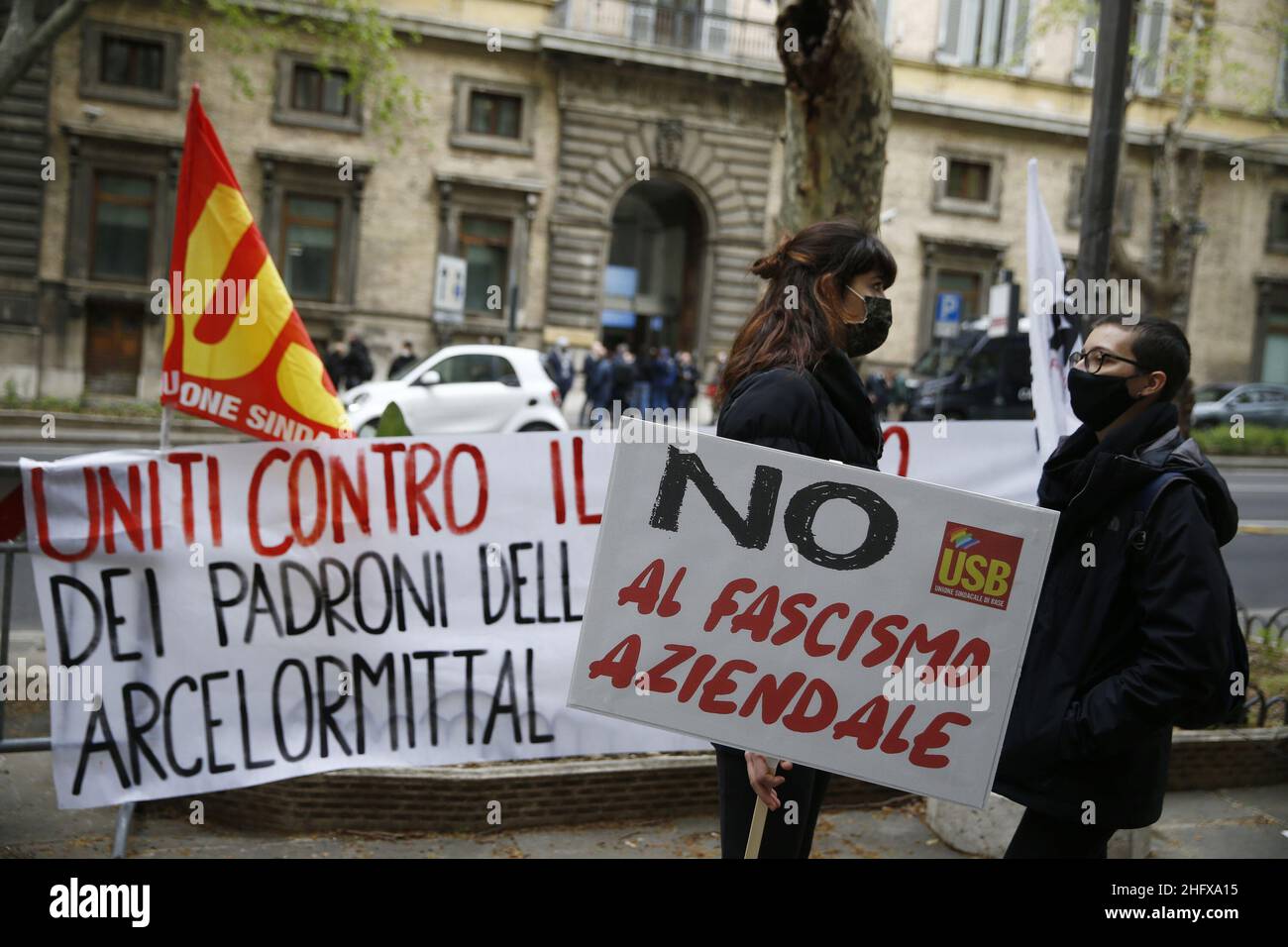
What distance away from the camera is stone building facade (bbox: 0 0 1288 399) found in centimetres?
2445

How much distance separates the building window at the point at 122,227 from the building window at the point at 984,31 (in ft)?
61.8

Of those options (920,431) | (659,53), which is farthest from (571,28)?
(920,431)

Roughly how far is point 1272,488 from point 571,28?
1692 cm

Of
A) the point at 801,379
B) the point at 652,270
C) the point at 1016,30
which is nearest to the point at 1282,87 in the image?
the point at 1016,30

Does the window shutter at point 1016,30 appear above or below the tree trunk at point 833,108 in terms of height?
above

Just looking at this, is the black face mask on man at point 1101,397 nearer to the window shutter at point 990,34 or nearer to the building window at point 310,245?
the building window at point 310,245

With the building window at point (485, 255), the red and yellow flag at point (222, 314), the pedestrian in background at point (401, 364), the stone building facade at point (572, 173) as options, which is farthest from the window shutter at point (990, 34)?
the red and yellow flag at point (222, 314)

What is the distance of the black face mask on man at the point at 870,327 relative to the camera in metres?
2.79

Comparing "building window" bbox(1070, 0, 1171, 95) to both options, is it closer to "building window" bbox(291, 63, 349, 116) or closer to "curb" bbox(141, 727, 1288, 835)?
"building window" bbox(291, 63, 349, 116)

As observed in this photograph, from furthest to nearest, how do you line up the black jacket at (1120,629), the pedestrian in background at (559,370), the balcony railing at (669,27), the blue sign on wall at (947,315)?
the balcony railing at (669,27) < the blue sign on wall at (947,315) < the pedestrian in background at (559,370) < the black jacket at (1120,629)

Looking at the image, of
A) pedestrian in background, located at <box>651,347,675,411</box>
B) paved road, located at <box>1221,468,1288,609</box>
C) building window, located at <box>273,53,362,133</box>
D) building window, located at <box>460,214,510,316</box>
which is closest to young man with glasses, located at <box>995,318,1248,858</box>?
paved road, located at <box>1221,468,1288,609</box>

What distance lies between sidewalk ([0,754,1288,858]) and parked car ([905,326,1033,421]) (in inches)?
590

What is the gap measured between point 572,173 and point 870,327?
1006 inches
